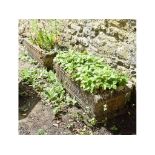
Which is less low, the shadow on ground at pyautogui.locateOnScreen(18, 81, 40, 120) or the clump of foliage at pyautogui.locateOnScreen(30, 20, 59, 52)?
the clump of foliage at pyautogui.locateOnScreen(30, 20, 59, 52)

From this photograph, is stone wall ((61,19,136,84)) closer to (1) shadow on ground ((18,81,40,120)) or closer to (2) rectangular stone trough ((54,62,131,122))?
(2) rectangular stone trough ((54,62,131,122))

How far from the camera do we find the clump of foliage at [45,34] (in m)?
6.05

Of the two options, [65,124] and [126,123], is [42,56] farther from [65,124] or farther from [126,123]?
[126,123]

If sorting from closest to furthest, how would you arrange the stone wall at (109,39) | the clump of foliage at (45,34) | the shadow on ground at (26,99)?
the stone wall at (109,39), the shadow on ground at (26,99), the clump of foliage at (45,34)

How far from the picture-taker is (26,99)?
5137 millimetres

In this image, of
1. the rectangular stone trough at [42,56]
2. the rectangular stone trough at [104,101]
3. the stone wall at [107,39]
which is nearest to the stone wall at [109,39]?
the stone wall at [107,39]

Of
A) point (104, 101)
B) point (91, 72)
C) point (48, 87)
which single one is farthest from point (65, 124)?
point (48, 87)

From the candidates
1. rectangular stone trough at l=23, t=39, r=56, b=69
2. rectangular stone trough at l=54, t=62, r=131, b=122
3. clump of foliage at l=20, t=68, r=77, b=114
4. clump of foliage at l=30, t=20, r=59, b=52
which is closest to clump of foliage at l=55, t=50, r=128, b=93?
rectangular stone trough at l=54, t=62, r=131, b=122

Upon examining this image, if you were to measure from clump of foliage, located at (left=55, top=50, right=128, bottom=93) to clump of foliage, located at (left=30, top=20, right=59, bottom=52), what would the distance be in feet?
2.71

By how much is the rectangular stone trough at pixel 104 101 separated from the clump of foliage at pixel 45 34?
149cm

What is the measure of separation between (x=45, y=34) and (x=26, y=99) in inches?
61.2

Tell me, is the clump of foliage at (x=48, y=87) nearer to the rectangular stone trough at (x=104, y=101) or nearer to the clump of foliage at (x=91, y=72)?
the rectangular stone trough at (x=104, y=101)

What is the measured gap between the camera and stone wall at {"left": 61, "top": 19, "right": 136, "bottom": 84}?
4.62m
